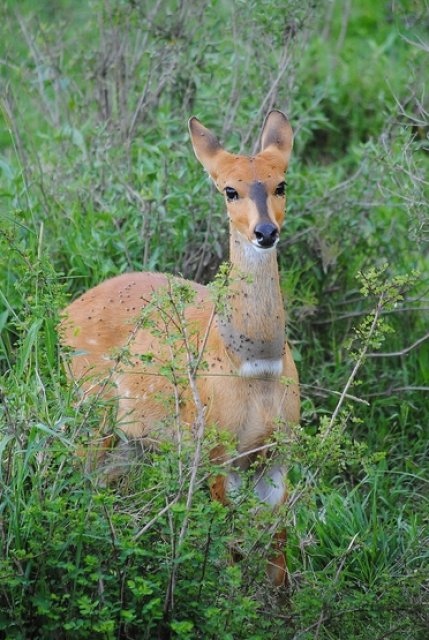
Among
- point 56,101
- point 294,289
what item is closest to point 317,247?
point 294,289

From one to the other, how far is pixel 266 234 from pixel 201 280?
195cm

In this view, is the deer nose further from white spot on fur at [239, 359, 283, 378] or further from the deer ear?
the deer ear

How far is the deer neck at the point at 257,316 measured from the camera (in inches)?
185

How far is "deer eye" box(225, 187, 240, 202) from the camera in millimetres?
4746

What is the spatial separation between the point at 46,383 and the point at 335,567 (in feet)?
4.06

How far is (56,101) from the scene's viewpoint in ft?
23.6

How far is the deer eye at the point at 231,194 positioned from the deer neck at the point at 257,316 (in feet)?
0.43

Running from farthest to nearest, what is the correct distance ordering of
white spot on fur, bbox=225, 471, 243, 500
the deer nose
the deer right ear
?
the deer right ear < white spot on fur, bbox=225, 471, 243, 500 < the deer nose

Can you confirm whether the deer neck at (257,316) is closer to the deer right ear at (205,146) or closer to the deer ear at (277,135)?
the deer right ear at (205,146)

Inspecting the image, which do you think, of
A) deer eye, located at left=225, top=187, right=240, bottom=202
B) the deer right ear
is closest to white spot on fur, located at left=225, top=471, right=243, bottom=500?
deer eye, located at left=225, top=187, right=240, bottom=202

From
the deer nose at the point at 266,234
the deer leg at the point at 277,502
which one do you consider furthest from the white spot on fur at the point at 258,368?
the deer nose at the point at 266,234

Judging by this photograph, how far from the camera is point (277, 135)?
17.1 feet

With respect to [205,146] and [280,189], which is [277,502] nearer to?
[280,189]

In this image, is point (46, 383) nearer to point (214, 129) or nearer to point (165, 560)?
point (165, 560)
